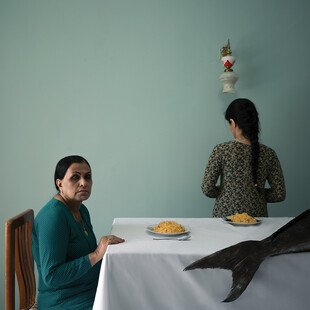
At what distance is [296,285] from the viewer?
1268 millimetres

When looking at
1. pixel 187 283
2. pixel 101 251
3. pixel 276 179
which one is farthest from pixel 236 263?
pixel 276 179

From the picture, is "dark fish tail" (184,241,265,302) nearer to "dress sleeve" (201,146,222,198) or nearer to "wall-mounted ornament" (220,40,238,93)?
"dress sleeve" (201,146,222,198)

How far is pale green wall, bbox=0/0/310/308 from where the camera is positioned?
2.68m

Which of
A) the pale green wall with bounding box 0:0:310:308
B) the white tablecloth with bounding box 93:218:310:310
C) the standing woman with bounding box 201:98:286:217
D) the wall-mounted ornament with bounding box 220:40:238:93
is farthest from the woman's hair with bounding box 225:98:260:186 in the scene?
A: the white tablecloth with bounding box 93:218:310:310

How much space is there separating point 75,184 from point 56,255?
321 mm

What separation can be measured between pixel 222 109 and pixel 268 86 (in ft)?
1.31

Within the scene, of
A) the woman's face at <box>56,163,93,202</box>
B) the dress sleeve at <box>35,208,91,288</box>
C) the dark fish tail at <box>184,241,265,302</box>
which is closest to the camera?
the dark fish tail at <box>184,241,265,302</box>

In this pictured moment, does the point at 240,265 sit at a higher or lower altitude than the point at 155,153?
lower

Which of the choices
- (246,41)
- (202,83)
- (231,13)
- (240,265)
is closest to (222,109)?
(202,83)

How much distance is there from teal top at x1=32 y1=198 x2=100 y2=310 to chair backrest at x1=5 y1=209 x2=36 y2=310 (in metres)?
0.06

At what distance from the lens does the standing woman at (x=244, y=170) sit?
2041 millimetres

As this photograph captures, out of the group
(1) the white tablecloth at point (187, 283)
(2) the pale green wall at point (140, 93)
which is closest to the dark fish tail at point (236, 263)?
(1) the white tablecloth at point (187, 283)

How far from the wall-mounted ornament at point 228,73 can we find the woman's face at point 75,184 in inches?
57.3

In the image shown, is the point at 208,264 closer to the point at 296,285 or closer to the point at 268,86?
the point at 296,285
